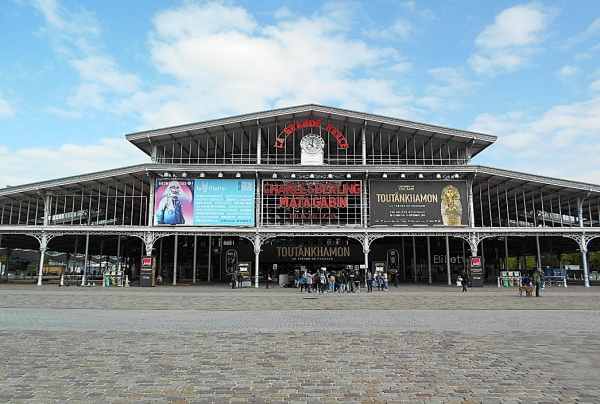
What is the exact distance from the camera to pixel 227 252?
4103cm

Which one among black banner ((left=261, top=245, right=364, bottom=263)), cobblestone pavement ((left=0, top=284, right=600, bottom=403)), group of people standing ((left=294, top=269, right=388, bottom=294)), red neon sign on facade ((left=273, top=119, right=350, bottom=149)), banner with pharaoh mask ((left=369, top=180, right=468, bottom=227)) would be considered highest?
red neon sign on facade ((left=273, top=119, right=350, bottom=149))

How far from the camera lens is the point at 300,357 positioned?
861 centimetres

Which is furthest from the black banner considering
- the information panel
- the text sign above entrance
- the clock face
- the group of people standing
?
the clock face

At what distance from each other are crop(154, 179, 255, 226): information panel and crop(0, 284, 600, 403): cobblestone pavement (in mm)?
17543

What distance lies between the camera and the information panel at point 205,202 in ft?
109

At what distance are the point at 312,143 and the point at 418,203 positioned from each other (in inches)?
368

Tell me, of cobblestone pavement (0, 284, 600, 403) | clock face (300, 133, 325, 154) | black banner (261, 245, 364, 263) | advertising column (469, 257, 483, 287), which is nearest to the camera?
cobblestone pavement (0, 284, 600, 403)

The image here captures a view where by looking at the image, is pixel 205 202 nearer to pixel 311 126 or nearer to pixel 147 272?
pixel 147 272

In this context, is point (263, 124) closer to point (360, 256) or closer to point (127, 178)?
point (127, 178)

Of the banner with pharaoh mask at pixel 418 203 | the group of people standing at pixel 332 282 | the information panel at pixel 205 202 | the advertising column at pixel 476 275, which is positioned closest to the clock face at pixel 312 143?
the banner with pharaoh mask at pixel 418 203

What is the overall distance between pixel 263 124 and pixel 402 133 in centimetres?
1135

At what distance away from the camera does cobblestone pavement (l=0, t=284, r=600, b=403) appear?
6281 mm

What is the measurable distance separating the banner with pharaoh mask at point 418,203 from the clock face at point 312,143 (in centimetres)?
503

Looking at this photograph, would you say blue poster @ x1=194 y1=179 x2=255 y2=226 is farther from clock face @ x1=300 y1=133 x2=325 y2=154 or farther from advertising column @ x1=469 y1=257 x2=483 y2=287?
advertising column @ x1=469 y1=257 x2=483 y2=287
